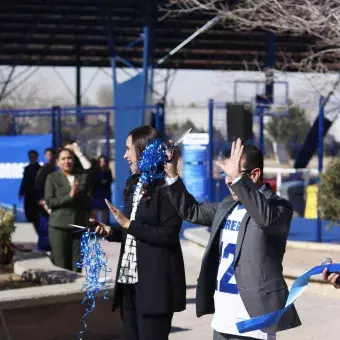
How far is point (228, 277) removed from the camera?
183 inches

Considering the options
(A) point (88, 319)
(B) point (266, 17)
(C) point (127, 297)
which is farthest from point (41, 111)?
(C) point (127, 297)

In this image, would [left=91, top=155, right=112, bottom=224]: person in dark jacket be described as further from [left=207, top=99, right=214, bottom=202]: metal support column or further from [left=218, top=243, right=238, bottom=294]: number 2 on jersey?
[left=218, top=243, right=238, bottom=294]: number 2 on jersey

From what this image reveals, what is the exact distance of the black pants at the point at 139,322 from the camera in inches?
205

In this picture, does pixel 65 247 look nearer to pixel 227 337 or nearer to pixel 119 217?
→ pixel 119 217

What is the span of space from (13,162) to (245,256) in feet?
51.4

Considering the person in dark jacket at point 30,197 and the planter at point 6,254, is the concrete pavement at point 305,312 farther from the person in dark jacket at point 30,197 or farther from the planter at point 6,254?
the person in dark jacket at point 30,197

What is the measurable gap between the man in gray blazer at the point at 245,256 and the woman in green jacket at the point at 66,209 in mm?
3980

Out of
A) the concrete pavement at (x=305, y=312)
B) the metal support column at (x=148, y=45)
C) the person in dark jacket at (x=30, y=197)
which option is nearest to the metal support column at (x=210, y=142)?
the person in dark jacket at (x=30, y=197)

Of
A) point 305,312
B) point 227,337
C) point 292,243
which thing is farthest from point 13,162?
point 227,337

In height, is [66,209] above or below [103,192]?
Answer: above

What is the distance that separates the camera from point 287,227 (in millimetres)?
4578

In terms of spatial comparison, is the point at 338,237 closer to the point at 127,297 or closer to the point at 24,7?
the point at 127,297

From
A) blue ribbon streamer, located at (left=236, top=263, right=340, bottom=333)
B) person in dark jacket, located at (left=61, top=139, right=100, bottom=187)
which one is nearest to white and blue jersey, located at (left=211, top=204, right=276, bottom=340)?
blue ribbon streamer, located at (left=236, top=263, right=340, bottom=333)

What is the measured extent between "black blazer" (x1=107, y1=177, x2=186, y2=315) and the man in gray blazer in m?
0.47
